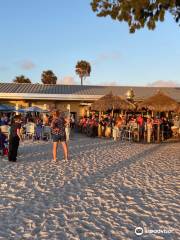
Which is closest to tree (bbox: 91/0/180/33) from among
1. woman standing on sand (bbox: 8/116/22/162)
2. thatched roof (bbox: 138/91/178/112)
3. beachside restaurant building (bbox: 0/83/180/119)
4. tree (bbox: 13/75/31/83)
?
woman standing on sand (bbox: 8/116/22/162)

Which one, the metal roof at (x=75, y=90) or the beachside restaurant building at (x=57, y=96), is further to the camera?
the metal roof at (x=75, y=90)

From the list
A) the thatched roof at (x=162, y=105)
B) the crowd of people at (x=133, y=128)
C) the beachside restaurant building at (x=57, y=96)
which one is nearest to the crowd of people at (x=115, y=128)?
the crowd of people at (x=133, y=128)

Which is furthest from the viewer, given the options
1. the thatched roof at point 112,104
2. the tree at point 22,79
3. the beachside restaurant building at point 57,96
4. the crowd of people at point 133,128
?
the tree at point 22,79

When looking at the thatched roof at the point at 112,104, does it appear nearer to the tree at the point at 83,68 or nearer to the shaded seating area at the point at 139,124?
the shaded seating area at the point at 139,124

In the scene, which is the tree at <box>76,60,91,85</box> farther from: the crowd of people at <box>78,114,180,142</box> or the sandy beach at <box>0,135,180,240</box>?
the sandy beach at <box>0,135,180,240</box>

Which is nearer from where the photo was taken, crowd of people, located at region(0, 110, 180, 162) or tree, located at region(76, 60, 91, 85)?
crowd of people, located at region(0, 110, 180, 162)

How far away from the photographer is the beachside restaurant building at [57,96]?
2862 centimetres

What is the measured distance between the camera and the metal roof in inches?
1175

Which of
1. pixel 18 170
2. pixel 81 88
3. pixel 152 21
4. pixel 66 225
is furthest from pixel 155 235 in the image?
pixel 81 88

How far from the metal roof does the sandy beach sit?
18730 mm

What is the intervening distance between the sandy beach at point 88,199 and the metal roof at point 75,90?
18.7 metres

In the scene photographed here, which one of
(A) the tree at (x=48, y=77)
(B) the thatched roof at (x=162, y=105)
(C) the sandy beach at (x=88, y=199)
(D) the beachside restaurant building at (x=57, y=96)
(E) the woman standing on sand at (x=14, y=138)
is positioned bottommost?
(C) the sandy beach at (x=88, y=199)

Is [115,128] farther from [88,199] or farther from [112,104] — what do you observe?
[88,199]

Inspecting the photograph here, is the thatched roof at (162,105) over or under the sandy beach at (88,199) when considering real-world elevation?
over
